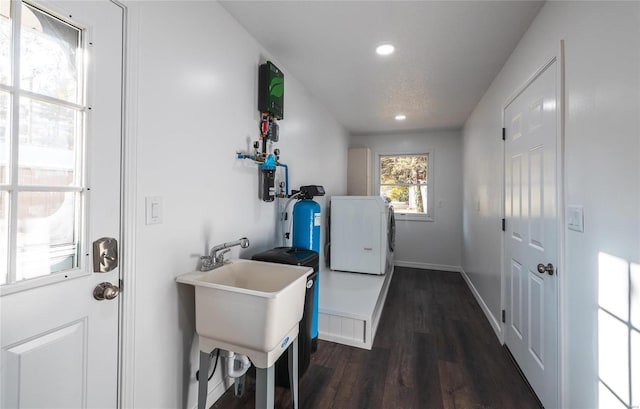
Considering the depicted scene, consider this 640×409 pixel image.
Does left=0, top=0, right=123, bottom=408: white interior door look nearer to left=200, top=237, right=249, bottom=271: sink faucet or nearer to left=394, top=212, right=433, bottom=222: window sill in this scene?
left=200, top=237, right=249, bottom=271: sink faucet

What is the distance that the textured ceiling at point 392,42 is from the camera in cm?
170

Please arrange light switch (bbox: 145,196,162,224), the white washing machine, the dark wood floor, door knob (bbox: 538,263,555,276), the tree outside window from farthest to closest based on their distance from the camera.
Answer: the tree outside window → the white washing machine → the dark wood floor → door knob (bbox: 538,263,555,276) → light switch (bbox: 145,196,162,224)

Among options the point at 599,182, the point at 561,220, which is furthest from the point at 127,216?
the point at 561,220

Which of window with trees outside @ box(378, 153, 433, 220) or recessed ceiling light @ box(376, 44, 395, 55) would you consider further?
window with trees outside @ box(378, 153, 433, 220)

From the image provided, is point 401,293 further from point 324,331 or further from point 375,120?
point 375,120

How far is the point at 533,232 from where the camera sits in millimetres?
1780

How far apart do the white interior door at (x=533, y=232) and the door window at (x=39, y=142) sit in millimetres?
2273

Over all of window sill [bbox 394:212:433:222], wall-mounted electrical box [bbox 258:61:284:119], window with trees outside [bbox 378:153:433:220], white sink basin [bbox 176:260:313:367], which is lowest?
white sink basin [bbox 176:260:313:367]

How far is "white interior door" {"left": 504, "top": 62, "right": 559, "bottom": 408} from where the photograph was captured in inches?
60.6

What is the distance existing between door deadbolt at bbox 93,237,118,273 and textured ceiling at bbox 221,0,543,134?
1.56 meters

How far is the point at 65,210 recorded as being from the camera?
0.99 m

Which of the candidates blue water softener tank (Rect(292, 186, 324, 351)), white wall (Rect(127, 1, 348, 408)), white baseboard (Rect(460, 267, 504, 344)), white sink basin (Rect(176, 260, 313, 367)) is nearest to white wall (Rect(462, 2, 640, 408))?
white baseboard (Rect(460, 267, 504, 344))

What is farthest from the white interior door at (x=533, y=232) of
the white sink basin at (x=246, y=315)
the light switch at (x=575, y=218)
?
the white sink basin at (x=246, y=315)

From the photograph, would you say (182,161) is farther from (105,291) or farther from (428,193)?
(428,193)
